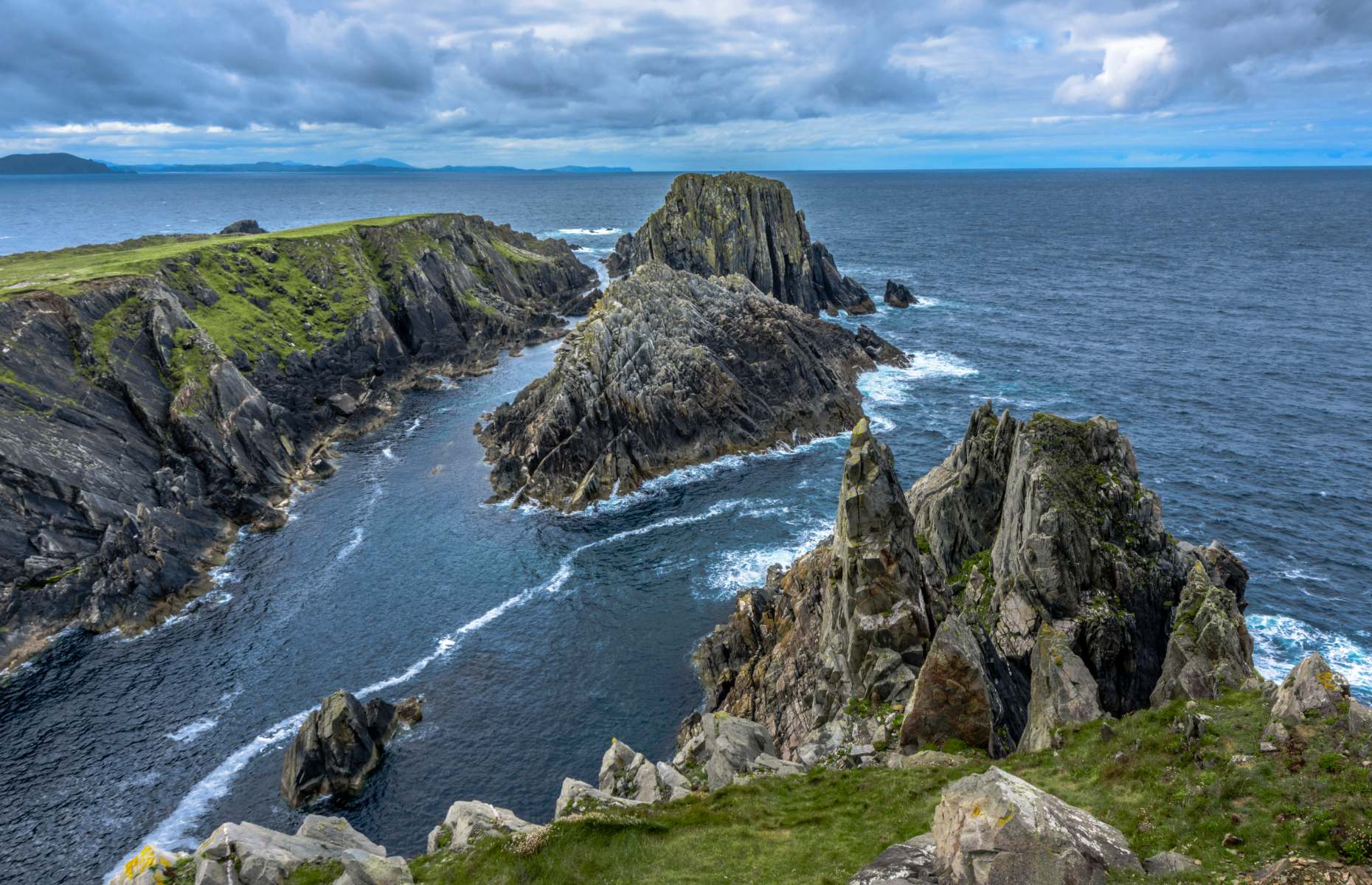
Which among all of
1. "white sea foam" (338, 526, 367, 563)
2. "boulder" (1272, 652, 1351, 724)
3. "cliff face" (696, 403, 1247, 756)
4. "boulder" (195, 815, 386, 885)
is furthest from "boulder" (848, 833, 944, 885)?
"white sea foam" (338, 526, 367, 563)

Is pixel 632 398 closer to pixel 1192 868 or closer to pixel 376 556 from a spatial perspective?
pixel 376 556

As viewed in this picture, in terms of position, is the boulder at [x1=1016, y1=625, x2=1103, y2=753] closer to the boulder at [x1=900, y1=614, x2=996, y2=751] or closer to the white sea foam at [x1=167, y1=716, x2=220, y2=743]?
the boulder at [x1=900, y1=614, x2=996, y2=751]

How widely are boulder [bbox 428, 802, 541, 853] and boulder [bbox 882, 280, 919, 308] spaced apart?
134167mm

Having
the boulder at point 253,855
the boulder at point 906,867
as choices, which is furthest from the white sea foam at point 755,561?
the boulder at point 906,867

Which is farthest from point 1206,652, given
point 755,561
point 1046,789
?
point 755,561

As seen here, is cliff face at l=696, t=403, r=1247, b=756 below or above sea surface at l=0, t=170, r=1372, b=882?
above

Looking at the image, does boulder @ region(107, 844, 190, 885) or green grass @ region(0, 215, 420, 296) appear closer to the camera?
boulder @ region(107, 844, 190, 885)

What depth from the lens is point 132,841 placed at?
40.8 metres

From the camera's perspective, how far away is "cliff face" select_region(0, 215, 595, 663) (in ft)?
204

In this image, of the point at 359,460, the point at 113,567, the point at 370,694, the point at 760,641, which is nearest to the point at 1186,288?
the point at 760,641

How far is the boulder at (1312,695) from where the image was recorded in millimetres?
21547

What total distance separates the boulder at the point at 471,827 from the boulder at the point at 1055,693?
19.8 metres

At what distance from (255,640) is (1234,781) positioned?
197 feet

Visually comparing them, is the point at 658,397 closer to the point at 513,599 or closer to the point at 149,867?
the point at 513,599
